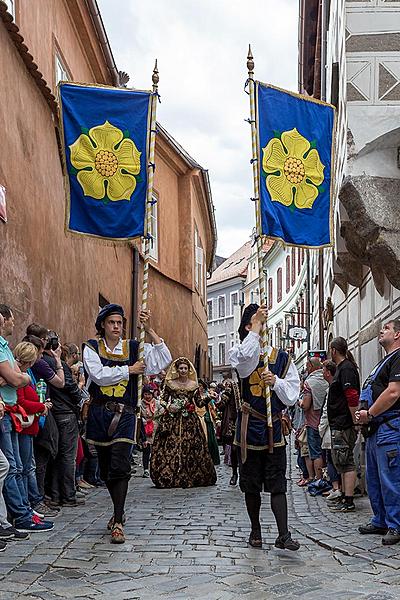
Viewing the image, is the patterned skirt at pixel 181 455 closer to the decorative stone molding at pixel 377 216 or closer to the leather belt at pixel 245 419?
the decorative stone molding at pixel 377 216

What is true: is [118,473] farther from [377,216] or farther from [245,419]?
[377,216]

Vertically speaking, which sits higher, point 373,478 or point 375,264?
point 375,264

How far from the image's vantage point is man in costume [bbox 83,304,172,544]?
712 centimetres

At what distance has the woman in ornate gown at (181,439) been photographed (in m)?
12.0

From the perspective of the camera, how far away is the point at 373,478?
740 centimetres

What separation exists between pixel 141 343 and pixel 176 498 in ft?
12.5

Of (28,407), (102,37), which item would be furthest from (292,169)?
(102,37)

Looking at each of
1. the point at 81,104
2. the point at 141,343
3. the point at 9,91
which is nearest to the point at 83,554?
the point at 141,343

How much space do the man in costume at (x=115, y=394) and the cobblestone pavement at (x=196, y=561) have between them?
505mm

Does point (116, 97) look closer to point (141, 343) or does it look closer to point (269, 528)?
point (141, 343)

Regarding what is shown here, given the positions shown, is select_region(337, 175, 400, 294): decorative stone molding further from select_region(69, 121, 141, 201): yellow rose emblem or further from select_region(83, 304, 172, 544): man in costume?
select_region(83, 304, 172, 544): man in costume

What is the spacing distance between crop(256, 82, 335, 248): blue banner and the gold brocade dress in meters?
5.24

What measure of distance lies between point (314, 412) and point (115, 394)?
4.10 m

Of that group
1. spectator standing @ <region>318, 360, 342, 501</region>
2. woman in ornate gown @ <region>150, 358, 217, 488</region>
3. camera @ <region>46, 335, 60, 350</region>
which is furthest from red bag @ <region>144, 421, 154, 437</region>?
camera @ <region>46, 335, 60, 350</region>
